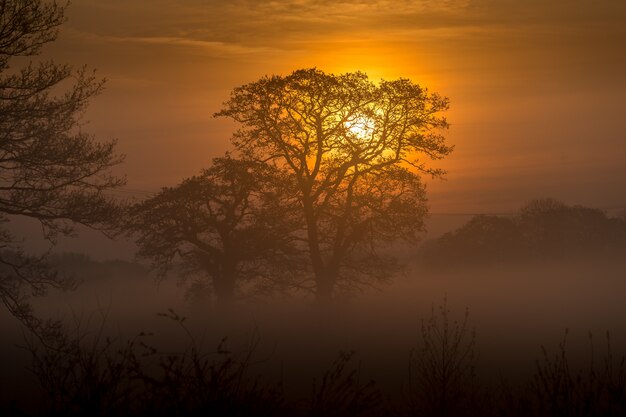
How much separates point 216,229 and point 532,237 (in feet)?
122

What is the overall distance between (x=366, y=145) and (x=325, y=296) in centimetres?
638

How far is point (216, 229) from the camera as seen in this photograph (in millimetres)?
36281

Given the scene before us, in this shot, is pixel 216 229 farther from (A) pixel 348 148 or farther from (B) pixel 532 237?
(B) pixel 532 237

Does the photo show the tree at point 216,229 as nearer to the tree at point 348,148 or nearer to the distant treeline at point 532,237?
the tree at point 348,148

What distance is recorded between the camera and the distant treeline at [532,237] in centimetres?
6500

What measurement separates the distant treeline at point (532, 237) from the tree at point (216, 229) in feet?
108

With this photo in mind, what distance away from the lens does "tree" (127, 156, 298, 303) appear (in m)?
34.9

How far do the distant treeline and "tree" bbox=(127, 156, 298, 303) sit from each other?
3291cm

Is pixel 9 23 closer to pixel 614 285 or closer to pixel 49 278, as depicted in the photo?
pixel 49 278

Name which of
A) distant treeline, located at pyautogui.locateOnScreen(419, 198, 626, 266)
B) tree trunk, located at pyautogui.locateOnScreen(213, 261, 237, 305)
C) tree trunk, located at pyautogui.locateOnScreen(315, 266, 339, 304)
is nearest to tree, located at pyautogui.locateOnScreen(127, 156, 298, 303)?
tree trunk, located at pyautogui.locateOnScreen(213, 261, 237, 305)

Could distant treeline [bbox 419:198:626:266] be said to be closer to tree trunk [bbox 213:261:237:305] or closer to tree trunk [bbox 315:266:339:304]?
tree trunk [bbox 213:261:237:305]

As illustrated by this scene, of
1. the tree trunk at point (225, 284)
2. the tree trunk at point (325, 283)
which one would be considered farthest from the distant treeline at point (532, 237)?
the tree trunk at point (325, 283)

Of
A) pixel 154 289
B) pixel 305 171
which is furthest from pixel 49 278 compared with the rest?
pixel 154 289

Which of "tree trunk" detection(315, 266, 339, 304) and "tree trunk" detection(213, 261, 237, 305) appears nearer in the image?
"tree trunk" detection(315, 266, 339, 304)
